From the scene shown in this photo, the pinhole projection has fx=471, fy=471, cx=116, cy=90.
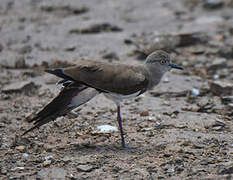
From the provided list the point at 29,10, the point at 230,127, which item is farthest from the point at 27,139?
the point at 29,10

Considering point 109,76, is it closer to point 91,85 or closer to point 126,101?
point 91,85

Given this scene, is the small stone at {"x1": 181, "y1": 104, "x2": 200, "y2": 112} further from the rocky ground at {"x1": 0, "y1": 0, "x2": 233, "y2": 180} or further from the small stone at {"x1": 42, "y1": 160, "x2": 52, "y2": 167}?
the small stone at {"x1": 42, "y1": 160, "x2": 52, "y2": 167}

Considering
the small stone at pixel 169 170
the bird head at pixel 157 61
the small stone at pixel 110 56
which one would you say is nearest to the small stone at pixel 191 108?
the bird head at pixel 157 61

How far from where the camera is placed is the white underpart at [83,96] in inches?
226

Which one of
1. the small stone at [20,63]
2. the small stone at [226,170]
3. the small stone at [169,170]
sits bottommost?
the small stone at [169,170]

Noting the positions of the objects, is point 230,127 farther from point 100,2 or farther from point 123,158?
point 100,2

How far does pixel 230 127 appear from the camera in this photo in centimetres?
634

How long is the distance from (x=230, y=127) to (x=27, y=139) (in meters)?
2.69

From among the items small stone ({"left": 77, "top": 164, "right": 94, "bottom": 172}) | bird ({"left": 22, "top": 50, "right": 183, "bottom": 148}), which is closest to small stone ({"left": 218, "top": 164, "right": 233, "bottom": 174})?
bird ({"left": 22, "top": 50, "right": 183, "bottom": 148})

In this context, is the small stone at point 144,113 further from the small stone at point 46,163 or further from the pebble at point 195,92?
the small stone at point 46,163

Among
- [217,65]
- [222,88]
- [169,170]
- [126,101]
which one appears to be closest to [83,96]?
[169,170]

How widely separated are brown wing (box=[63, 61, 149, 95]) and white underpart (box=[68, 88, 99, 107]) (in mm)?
183

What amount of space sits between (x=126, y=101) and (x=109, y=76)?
5.74ft

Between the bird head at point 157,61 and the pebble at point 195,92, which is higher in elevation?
the bird head at point 157,61
